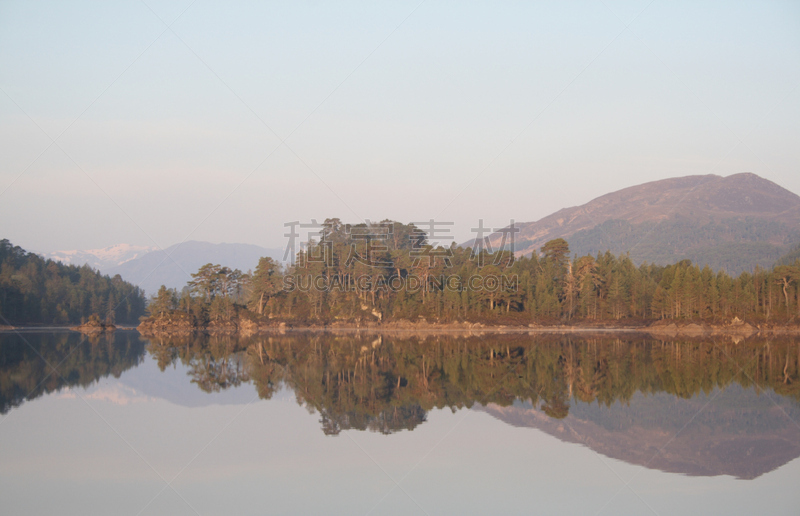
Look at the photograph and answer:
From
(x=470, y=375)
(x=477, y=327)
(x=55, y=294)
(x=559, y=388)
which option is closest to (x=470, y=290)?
(x=477, y=327)

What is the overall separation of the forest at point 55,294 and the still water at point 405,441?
251 feet

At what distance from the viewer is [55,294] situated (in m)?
105

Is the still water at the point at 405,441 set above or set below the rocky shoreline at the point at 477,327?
above

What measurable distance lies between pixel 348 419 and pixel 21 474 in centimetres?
745

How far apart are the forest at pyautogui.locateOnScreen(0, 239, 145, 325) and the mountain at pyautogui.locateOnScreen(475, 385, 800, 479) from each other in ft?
288

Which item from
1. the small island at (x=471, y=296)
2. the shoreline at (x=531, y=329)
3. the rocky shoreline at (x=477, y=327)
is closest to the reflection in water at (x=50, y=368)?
the shoreline at (x=531, y=329)

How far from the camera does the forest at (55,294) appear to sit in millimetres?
91688

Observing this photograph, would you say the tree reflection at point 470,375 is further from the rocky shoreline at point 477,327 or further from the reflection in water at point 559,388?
the rocky shoreline at point 477,327

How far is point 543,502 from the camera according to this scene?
1015cm

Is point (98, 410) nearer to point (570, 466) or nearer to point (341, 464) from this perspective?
point (341, 464)

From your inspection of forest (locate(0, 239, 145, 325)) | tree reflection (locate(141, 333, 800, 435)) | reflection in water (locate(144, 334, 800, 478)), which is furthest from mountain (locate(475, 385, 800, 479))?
forest (locate(0, 239, 145, 325))

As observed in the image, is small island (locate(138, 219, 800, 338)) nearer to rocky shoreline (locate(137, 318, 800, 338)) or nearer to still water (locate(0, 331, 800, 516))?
rocky shoreline (locate(137, 318, 800, 338))

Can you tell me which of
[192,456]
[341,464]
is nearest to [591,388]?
[341,464]

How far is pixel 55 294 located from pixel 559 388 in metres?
104
